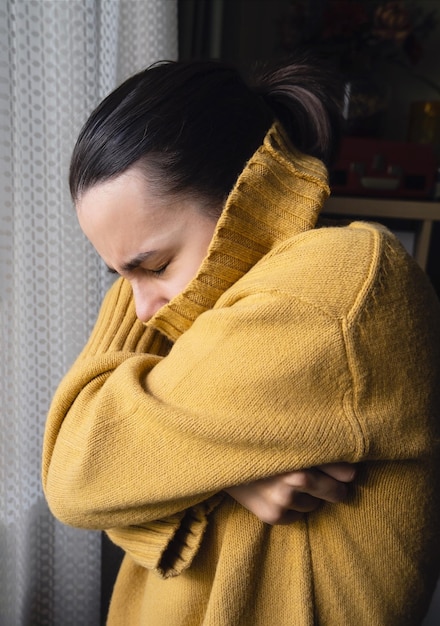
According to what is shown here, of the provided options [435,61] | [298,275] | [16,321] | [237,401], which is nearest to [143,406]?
[237,401]

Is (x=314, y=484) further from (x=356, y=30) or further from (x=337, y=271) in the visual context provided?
(x=356, y=30)

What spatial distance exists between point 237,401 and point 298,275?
135 mm

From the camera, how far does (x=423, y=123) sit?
1579mm

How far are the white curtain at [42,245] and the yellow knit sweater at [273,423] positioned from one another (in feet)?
1.16

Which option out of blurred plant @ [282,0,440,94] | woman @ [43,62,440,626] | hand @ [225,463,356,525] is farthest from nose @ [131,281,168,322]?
blurred plant @ [282,0,440,94]

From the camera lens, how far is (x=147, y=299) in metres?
0.68

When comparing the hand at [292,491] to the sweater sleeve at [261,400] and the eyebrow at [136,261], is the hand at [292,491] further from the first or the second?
the eyebrow at [136,261]

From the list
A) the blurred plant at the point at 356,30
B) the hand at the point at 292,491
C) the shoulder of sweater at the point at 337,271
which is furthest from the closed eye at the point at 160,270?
the blurred plant at the point at 356,30

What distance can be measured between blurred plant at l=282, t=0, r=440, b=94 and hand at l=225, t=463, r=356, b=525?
51.3 inches

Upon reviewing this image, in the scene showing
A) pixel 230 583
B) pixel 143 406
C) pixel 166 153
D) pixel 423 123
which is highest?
pixel 166 153

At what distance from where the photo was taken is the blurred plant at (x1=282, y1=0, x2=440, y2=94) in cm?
148

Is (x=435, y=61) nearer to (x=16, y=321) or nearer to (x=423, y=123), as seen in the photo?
(x=423, y=123)

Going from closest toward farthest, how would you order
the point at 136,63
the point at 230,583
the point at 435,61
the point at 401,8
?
the point at 230,583, the point at 136,63, the point at 401,8, the point at 435,61

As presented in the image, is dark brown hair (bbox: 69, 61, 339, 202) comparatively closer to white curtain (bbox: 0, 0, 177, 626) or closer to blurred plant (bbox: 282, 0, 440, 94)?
white curtain (bbox: 0, 0, 177, 626)
